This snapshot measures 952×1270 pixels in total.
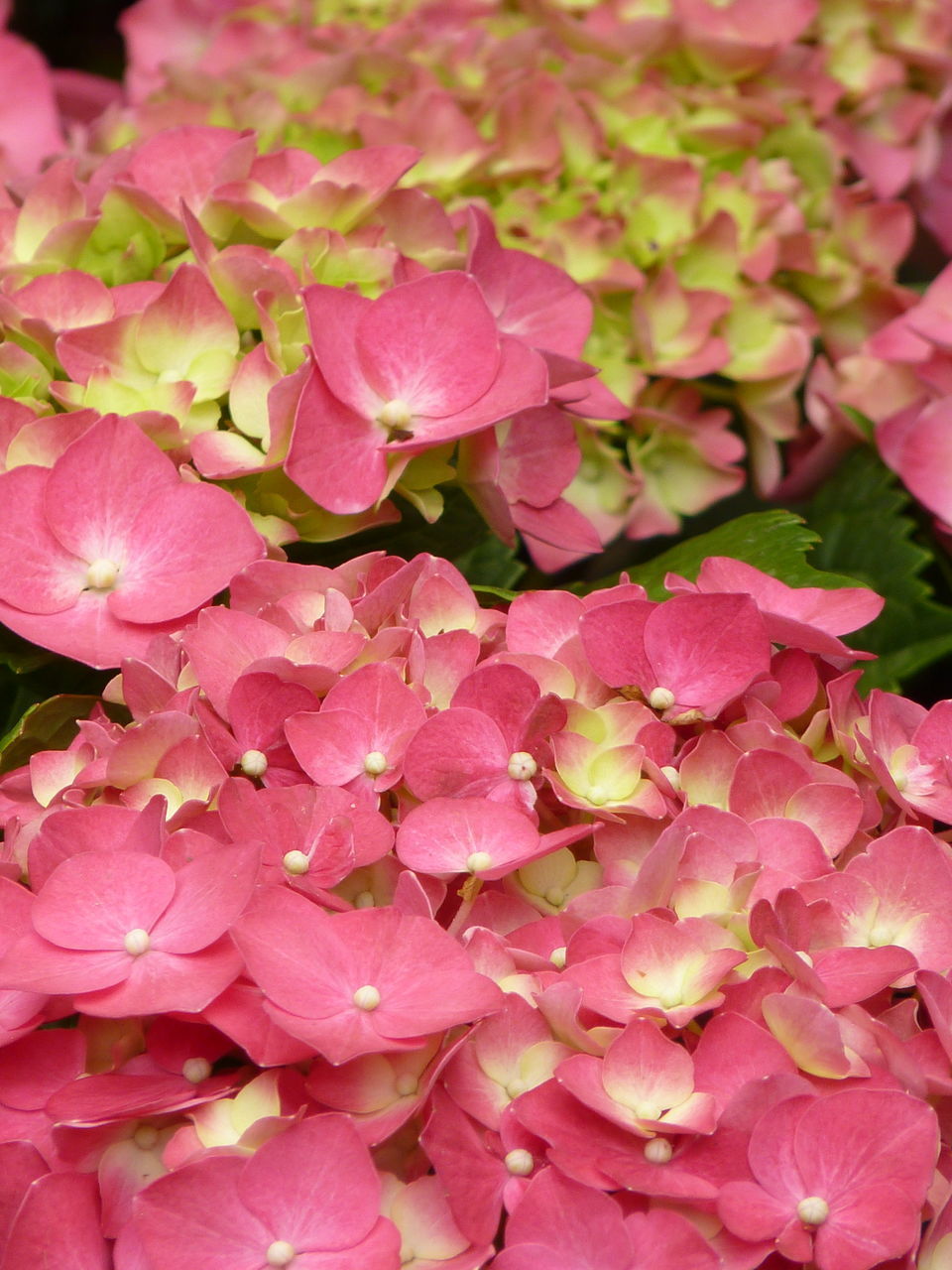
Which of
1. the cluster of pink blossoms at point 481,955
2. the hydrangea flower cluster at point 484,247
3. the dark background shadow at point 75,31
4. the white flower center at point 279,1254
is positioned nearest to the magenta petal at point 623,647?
the cluster of pink blossoms at point 481,955

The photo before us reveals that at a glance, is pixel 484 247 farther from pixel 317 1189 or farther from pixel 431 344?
pixel 317 1189

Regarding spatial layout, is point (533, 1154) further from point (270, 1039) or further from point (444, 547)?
Result: point (444, 547)

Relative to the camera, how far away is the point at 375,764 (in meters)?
0.44

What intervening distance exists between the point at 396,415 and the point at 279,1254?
0.31 metres

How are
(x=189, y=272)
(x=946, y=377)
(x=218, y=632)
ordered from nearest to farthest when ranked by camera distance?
1. (x=218, y=632)
2. (x=189, y=272)
3. (x=946, y=377)

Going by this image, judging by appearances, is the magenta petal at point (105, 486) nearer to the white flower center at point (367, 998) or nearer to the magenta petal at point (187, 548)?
the magenta petal at point (187, 548)

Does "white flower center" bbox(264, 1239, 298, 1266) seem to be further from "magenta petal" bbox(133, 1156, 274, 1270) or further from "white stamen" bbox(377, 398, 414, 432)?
"white stamen" bbox(377, 398, 414, 432)

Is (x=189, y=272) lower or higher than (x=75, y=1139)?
higher

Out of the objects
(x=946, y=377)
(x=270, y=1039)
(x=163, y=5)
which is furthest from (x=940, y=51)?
(x=270, y=1039)

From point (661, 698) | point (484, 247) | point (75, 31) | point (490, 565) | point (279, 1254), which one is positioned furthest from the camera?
point (75, 31)

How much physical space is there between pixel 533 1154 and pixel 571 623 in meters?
0.19

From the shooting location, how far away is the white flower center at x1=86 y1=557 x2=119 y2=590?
51 cm

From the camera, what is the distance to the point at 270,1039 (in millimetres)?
374

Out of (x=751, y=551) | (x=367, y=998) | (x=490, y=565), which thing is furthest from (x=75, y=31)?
(x=367, y=998)
